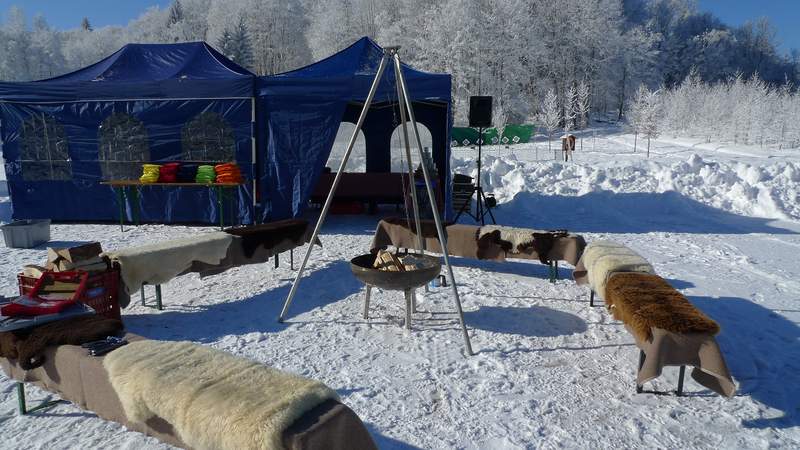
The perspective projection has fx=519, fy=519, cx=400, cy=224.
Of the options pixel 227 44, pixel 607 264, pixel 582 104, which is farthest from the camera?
pixel 227 44

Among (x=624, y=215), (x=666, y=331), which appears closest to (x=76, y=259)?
(x=666, y=331)

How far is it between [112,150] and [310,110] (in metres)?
3.82

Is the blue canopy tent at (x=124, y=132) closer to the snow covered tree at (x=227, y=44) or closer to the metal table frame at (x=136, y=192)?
the metal table frame at (x=136, y=192)

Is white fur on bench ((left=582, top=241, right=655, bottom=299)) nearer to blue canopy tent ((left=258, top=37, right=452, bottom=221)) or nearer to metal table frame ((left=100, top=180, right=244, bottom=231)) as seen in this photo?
blue canopy tent ((left=258, top=37, right=452, bottom=221))

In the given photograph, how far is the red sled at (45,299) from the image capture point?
3.60 metres

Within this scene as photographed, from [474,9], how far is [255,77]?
115 feet

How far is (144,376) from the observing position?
2.65 m

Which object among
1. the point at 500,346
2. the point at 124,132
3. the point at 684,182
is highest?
the point at 124,132

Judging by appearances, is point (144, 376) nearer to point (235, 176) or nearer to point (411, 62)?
point (235, 176)

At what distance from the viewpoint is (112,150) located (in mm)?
9469

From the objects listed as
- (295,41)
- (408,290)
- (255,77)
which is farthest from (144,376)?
(295,41)

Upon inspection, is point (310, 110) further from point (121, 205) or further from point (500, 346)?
point (500, 346)

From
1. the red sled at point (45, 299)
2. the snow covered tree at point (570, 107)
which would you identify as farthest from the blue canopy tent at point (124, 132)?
the snow covered tree at point (570, 107)

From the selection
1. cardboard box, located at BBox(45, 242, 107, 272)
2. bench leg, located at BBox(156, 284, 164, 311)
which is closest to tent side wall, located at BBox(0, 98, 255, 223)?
bench leg, located at BBox(156, 284, 164, 311)
